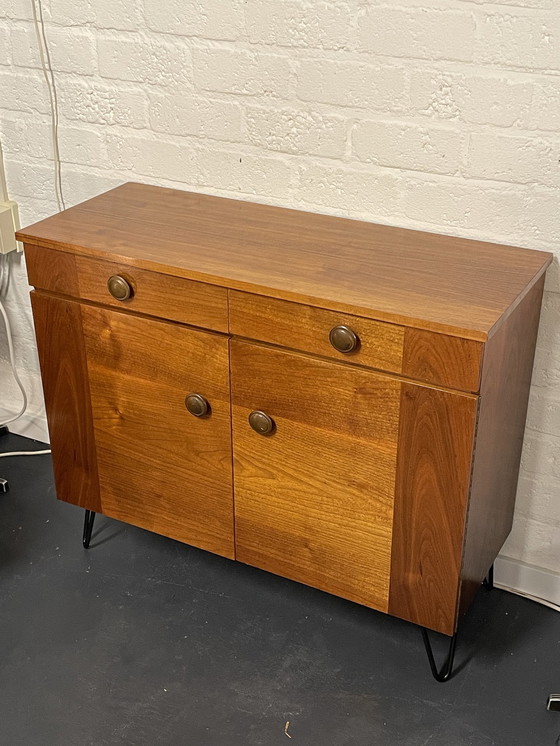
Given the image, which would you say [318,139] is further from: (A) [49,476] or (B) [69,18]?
(A) [49,476]

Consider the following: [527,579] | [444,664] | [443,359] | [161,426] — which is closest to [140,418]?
[161,426]

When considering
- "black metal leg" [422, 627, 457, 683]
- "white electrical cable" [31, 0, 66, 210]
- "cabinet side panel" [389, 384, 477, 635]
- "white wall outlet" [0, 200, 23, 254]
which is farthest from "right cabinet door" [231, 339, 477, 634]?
"white wall outlet" [0, 200, 23, 254]

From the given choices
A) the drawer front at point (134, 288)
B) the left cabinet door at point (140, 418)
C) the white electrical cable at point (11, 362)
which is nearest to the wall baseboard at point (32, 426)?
the white electrical cable at point (11, 362)

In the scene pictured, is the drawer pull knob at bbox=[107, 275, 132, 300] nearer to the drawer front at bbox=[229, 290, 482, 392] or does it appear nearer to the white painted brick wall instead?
the drawer front at bbox=[229, 290, 482, 392]

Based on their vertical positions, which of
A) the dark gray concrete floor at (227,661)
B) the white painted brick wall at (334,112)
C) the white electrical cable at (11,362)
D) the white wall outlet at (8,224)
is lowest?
the dark gray concrete floor at (227,661)

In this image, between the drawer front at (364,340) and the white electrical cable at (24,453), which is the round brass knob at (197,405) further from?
the white electrical cable at (24,453)

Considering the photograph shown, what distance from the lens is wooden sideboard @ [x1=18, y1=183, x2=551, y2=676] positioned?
1539mm

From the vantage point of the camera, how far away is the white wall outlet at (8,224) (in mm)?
2311

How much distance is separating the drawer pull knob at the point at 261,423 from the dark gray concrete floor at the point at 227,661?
1.69ft

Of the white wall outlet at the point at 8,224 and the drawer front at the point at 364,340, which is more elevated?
the drawer front at the point at 364,340

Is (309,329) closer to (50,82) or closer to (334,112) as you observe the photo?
(334,112)

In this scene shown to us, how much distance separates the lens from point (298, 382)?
1.64 metres

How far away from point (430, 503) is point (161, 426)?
58 cm

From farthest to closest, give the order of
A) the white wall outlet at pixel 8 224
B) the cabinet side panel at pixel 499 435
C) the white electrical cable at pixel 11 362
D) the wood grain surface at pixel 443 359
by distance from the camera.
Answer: the white electrical cable at pixel 11 362 < the white wall outlet at pixel 8 224 < the cabinet side panel at pixel 499 435 < the wood grain surface at pixel 443 359
